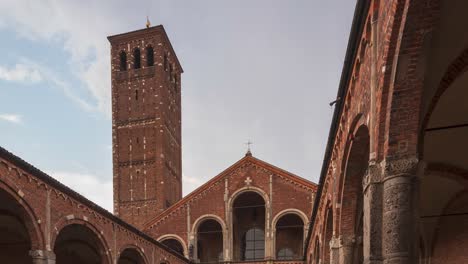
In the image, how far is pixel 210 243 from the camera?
2670 cm

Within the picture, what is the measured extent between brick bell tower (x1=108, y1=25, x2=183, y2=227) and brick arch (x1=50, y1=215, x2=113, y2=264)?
1357 cm

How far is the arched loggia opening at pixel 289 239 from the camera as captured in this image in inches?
1016

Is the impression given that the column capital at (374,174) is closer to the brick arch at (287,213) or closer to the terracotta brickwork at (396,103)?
the terracotta brickwork at (396,103)

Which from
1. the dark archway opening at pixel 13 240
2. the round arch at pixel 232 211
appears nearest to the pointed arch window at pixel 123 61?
the round arch at pixel 232 211

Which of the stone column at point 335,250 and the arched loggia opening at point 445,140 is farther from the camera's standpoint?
the stone column at point 335,250

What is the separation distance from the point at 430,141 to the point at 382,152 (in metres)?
4.45

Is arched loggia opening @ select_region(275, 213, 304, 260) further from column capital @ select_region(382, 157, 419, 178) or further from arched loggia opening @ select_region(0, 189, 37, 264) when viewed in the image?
column capital @ select_region(382, 157, 419, 178)

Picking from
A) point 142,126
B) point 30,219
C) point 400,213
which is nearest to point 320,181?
point 30,219

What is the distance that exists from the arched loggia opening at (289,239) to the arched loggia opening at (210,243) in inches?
131

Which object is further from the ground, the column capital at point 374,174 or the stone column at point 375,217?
the column capital at point 374,174

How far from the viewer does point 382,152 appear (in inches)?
204

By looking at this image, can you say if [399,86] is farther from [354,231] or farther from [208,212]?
[208,212]

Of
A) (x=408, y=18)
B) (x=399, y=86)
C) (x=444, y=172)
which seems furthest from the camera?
(x=444, y=172)

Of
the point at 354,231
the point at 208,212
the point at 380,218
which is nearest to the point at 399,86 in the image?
the point at 380,218
